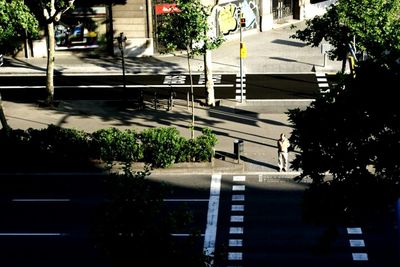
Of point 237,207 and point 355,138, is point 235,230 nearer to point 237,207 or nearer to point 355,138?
point 237,207

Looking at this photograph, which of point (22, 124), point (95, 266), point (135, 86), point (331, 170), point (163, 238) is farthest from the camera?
point (135, 86)

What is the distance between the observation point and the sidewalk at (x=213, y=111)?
34.4 metres

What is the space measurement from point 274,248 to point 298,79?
2191cm

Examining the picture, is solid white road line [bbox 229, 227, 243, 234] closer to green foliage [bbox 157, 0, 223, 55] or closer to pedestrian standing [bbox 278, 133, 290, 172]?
pedestrian standing [bbox 278, 133, 290, 172]

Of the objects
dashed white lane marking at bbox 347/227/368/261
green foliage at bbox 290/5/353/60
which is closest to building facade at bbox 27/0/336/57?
green foliage at bbox 290/5/353/60

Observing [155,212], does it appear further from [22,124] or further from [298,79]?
[298,79]

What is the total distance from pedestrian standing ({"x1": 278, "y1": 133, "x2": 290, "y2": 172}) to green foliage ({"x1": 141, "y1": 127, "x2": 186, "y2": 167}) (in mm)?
4154

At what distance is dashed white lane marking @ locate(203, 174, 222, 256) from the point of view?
26016mm

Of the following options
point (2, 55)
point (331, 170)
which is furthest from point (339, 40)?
point (2, 55)

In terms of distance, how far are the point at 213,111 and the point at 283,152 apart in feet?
30.2

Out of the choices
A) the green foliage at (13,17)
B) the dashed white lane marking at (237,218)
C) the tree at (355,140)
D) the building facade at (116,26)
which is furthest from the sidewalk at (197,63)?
the tree at (355,140)

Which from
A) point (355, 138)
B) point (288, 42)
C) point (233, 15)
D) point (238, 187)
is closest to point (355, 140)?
point (355, 138)

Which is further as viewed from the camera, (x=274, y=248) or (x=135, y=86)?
(x=135, y=86)

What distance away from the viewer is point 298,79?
151 ft
